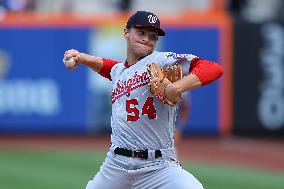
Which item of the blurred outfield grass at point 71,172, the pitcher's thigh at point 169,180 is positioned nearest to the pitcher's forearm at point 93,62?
the pitcher's thigh at point 169,180

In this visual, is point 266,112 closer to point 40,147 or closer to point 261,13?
point 261,13

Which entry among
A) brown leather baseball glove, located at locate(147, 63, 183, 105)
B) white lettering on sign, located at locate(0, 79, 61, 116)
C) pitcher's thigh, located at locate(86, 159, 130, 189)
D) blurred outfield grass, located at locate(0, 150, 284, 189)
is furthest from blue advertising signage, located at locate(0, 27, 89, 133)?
brown leather baseball glove, located at locate(147, 63, 183, 105)

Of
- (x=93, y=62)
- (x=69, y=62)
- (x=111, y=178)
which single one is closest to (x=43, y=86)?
(x=93, y=62)

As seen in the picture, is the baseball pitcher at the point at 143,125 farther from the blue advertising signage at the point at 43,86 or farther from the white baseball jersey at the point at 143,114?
the blue advertising signage at the point at 43,86

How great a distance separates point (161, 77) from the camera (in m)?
5.79

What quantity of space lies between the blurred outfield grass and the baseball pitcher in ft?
15.4

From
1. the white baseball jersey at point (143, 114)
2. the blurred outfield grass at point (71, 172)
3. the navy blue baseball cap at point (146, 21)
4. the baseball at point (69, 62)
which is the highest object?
the navy blue baseball cap at point (146, 21)

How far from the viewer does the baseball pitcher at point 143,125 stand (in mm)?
6094

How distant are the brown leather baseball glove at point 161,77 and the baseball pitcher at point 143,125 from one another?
0.04 ft

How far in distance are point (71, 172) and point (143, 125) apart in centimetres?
625

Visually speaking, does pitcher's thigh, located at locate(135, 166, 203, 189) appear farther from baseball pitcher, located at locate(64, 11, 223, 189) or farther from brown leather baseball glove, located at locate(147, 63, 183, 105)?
brown leather baseball glove, located at locate(147, 63, 183, 105)

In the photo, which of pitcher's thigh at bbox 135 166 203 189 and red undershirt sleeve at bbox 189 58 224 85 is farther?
pitcher's thigh at bbox 135 166 203 189

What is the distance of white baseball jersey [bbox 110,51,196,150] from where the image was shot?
243 inches

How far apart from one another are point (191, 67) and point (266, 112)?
10.4m
